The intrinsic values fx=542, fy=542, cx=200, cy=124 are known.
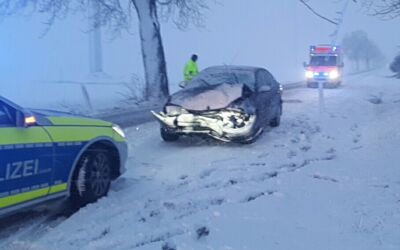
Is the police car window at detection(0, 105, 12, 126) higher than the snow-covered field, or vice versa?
the police car window at detection(0, 105, 12, 126)

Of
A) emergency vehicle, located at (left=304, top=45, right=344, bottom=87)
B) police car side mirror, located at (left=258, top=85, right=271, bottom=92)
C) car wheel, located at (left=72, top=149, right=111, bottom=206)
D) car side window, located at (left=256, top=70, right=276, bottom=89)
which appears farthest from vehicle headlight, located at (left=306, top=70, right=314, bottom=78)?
car wheel, located at (left=72, top=149, right=111, bottom=206)

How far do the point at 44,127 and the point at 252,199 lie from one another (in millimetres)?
2382

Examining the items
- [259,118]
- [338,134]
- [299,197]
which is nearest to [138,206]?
[299,197]

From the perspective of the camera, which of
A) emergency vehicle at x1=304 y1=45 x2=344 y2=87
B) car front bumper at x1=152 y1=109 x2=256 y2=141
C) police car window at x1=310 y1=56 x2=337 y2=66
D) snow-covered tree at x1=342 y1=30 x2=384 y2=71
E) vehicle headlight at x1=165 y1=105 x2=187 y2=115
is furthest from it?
snow-covered tree at x1=342 y1=30 x2=384 y2=71

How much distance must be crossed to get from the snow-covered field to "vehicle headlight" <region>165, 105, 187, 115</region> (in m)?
0.67

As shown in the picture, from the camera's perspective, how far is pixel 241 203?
19.3 feet

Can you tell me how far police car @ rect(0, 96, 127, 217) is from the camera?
482cm

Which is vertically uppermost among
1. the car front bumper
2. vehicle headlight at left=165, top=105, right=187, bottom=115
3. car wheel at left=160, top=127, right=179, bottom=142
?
vehicle headlight at left=165, top=105, right=187, bottom=115

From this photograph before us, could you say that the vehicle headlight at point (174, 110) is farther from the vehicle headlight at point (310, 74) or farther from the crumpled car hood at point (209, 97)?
the vehicle headlight at point (310, 74)

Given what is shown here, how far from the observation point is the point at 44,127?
5.27 meters

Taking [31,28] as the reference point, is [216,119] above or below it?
below

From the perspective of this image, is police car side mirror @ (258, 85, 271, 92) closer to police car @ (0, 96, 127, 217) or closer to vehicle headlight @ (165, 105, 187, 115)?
vehicle headlight @ (165, 105, 187, 115)

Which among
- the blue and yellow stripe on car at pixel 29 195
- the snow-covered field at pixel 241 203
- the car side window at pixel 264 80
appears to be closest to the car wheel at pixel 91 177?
the snow-covered field at pixel 241 203

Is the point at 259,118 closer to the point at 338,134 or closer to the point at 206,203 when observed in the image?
the point at 338,134
